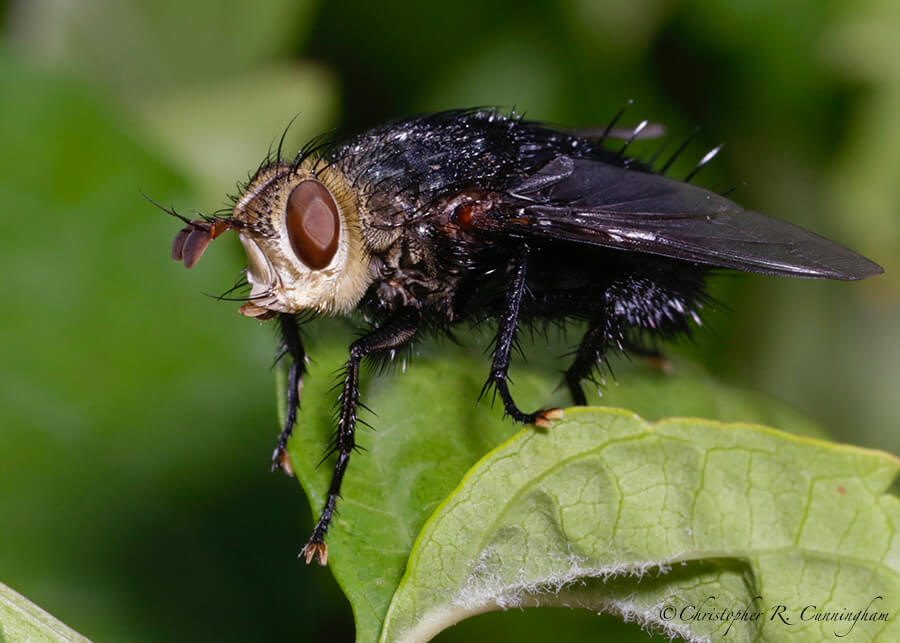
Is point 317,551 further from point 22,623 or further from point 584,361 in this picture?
point 584,361

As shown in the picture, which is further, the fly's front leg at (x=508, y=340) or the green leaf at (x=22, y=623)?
the fly's front leg at (x=508, y=340)

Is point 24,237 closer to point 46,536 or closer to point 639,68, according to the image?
point 46,536

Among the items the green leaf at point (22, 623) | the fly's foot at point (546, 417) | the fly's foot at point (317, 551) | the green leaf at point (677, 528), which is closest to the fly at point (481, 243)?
the fly's foot at point (317, 551)

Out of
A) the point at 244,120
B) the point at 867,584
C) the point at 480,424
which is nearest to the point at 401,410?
the point at 480,424

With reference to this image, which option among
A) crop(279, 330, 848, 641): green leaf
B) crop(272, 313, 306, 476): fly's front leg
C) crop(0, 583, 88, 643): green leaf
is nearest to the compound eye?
crop(272, 313, 306, 476): fly's front leg

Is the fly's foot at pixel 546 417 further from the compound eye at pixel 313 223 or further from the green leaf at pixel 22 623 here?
the green leaf at pixel 22 623

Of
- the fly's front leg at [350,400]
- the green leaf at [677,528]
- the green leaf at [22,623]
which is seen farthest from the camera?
the fly's front leg at [350,400]

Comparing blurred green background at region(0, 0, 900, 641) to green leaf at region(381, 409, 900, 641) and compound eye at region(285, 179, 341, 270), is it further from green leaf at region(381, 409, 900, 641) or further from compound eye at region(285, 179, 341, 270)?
compound eye at region(285, 179, 341, 270)

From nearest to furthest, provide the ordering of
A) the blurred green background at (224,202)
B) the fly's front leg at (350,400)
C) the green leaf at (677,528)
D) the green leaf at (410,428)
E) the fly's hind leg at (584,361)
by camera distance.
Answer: the green leaf at (677,528) → the green leaf at (410,428) → the fly's front leg at (350,400) → the fly's hind leg at (584,361) → the blurred green background at (224,202)
